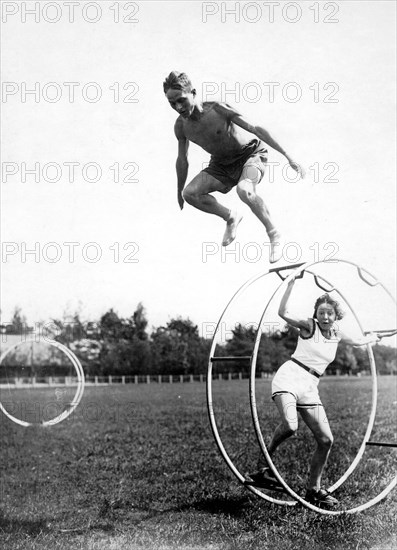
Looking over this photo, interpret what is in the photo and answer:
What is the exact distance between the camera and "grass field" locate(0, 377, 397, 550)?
714 cm

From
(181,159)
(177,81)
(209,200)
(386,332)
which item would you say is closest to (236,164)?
(209,200)

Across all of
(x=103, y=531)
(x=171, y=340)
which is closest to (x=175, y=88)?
(x=103, y=531)

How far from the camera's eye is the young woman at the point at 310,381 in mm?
5859

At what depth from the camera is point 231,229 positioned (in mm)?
6371

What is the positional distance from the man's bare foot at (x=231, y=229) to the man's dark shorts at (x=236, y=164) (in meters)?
0.37

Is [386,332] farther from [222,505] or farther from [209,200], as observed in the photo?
[222,505]

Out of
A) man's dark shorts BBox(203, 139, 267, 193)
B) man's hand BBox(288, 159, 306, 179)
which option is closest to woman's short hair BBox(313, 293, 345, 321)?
man's hand BBox(288, 159, 306, 179)

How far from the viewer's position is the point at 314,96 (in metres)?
7.93

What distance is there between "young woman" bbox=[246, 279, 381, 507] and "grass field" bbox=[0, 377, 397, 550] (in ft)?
3.44

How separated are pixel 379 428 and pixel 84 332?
16583 millimetres

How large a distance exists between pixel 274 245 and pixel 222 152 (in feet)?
3.11

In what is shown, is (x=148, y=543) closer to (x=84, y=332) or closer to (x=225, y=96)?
(x=225, y=96)

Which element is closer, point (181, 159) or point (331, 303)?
point (331, 303)

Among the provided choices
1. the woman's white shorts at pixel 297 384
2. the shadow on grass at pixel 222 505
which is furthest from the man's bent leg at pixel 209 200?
the shadow on grass at pixel 222 505
